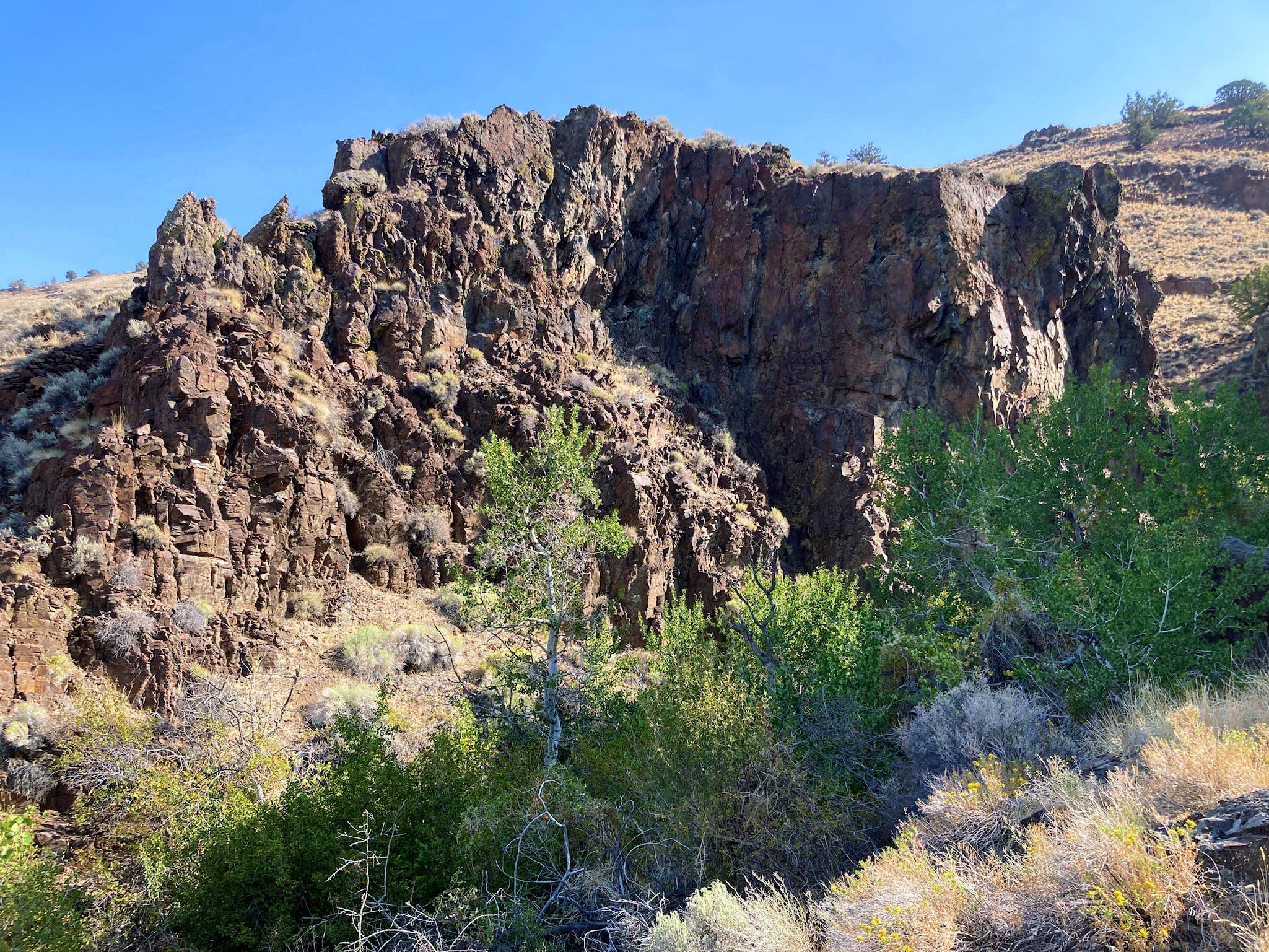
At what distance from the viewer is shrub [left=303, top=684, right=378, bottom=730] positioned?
15289mm

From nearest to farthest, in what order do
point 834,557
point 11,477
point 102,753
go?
point 102,753
point 11,477
point 834,557

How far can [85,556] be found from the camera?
1491cm

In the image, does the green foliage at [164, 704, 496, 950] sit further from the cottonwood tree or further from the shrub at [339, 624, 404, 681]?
the shrub at [339, 624, 404, 681]

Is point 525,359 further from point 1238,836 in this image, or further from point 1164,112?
point 1164,112

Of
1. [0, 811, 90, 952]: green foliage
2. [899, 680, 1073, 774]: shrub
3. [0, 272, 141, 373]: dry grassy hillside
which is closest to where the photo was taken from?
[0, 811, 90, 952]: green foliage

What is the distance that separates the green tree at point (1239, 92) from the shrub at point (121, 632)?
290 ft

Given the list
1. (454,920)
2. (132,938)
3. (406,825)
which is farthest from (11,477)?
(454,920)

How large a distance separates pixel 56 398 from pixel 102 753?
12.3 metres

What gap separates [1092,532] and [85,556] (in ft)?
65.7

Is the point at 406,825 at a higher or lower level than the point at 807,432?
lower

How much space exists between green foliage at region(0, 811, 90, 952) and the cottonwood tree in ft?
20.3

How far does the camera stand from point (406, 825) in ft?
30.3

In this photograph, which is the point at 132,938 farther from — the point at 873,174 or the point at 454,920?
the point at 873,174

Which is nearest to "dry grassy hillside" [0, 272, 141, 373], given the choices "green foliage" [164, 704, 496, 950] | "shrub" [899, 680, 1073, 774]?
"green foliage" [164, 704, 496, 950]
